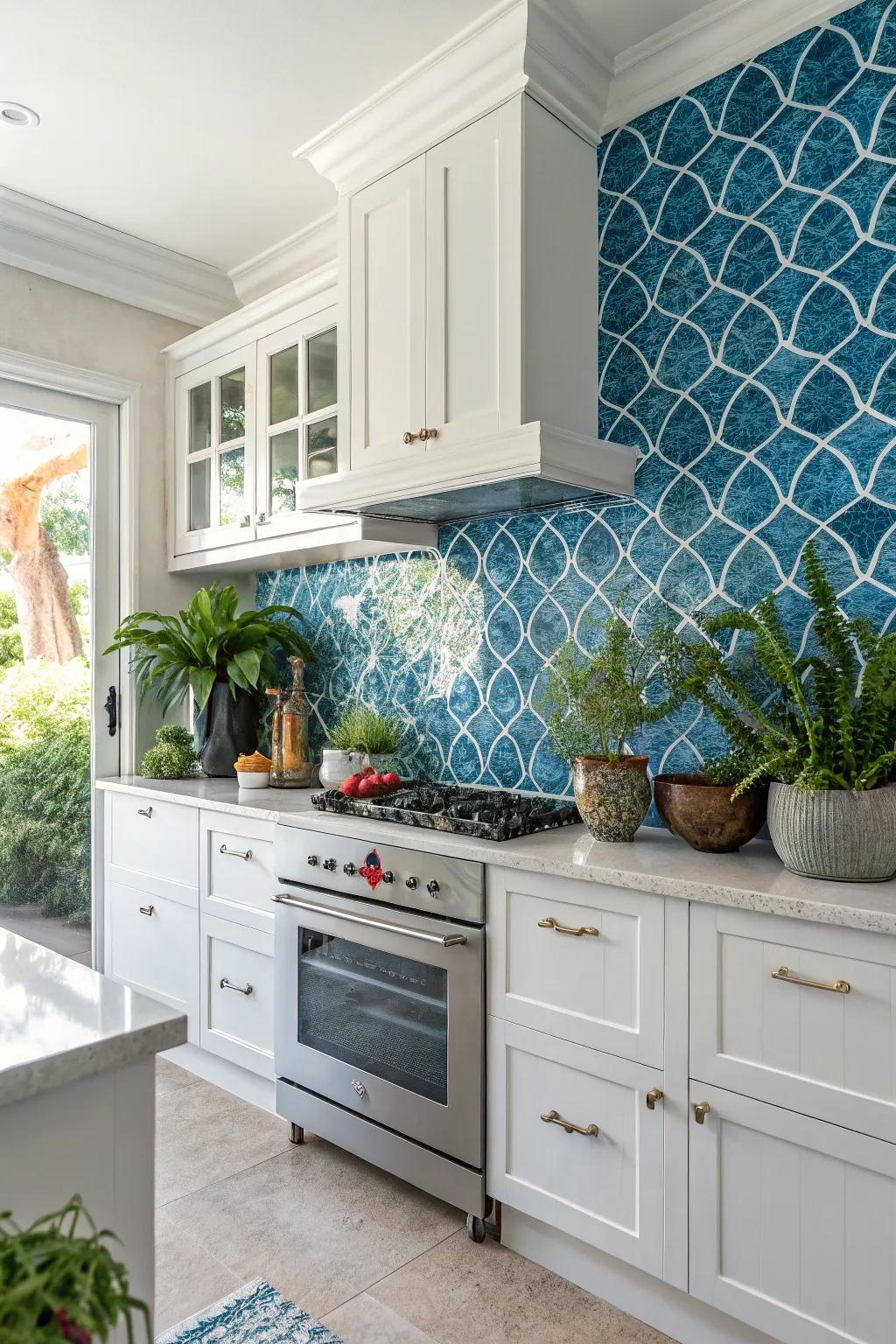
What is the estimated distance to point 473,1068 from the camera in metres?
2.00

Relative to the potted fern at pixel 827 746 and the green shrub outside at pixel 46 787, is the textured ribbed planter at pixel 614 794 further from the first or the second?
the green shrub outside at pixel 46 787

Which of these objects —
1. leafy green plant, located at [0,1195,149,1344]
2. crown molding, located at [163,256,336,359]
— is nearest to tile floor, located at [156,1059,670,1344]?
leafy green plant, located at [0,1195,149,1344]

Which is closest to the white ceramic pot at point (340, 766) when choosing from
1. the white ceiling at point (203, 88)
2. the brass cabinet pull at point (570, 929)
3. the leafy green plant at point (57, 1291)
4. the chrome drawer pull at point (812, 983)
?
the brass cabinet pull at point (570, 929)

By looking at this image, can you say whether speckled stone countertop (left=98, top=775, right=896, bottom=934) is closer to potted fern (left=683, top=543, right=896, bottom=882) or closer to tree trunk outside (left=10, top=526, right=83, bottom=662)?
potted fern (left=683, top=543, right=896, bottom=882)

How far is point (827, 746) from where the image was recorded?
5.54ft

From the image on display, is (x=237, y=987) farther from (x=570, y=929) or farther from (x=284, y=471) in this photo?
(x=284, y=471)

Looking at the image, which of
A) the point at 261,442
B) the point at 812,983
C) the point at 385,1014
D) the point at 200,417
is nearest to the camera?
the point at 812,983

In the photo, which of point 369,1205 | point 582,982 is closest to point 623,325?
point 582,982

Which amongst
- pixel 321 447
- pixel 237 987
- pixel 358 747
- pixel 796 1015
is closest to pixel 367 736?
pixel 358 747

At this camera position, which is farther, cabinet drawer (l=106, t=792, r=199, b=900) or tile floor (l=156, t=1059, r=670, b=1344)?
cabinet drawer (l=106, t=792, r=199, b=900)

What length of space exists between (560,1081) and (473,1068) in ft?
0.73

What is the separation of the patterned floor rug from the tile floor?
0.03m

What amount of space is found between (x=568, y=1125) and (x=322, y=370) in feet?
7.56

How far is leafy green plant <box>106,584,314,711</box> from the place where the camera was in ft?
10.6
